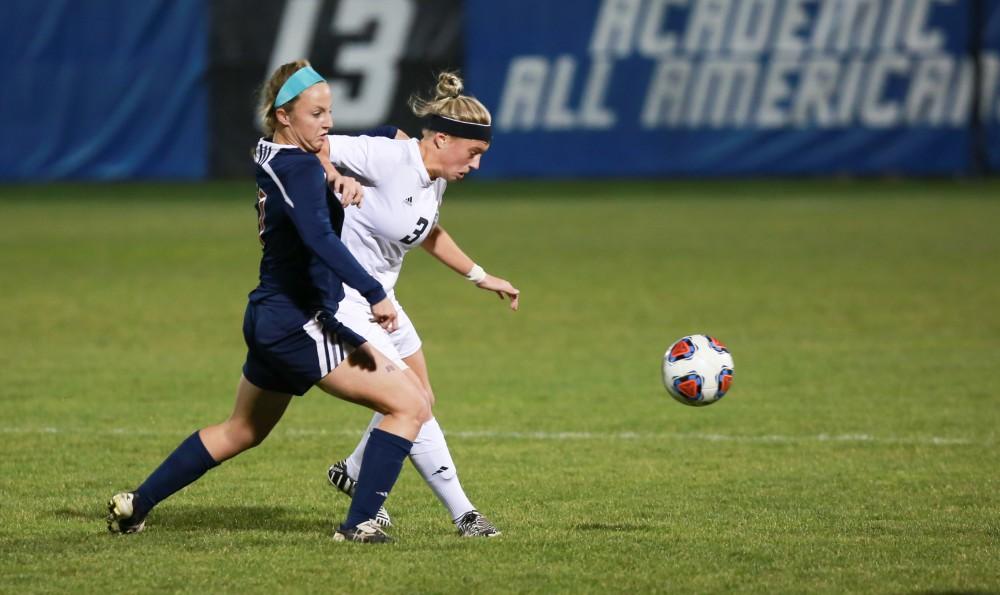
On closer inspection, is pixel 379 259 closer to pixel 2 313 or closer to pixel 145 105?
pixel 2 313

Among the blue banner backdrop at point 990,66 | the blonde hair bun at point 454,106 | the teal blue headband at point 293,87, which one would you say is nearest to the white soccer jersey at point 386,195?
the blonde hair bun at point 454,106

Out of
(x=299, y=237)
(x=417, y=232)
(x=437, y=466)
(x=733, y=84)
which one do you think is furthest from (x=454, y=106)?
(x=733, y=84)

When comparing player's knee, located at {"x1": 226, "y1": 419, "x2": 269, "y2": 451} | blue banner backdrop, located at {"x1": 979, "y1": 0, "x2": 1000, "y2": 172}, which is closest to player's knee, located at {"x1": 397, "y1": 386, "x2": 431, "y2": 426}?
player's knee, located at {"x1": 226, "y1": 419, "x2": 269, "y2": 451}

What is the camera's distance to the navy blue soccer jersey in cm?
568

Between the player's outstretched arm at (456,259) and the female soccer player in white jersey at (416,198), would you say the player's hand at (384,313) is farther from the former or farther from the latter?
the player's outstretched arm at (456,259)

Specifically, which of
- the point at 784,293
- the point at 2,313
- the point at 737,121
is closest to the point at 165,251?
the point at 2,313

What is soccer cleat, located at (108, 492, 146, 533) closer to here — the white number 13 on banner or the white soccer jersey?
the white soccer jersey

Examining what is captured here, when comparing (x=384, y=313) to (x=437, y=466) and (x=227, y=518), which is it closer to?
(x=437, y=466)

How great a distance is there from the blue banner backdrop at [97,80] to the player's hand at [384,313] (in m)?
26.4

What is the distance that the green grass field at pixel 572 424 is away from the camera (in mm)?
5758

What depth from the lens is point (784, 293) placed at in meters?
16.1

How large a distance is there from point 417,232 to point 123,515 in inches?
65.3

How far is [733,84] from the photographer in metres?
30.8

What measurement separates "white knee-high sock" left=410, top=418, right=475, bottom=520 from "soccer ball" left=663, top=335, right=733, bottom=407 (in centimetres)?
→ 137
